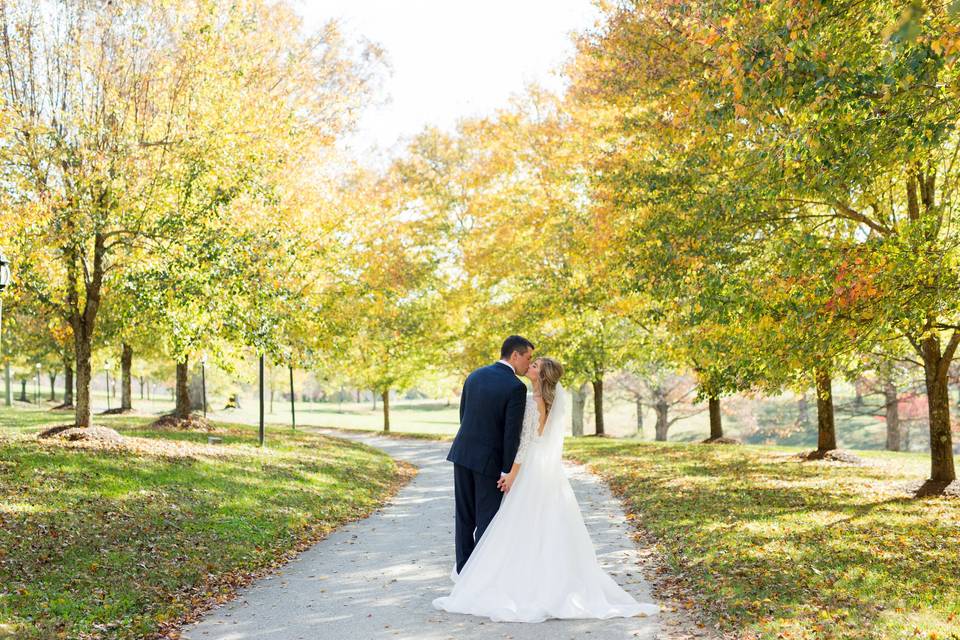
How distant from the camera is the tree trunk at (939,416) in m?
13.1

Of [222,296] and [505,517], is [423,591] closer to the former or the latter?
[505,517]

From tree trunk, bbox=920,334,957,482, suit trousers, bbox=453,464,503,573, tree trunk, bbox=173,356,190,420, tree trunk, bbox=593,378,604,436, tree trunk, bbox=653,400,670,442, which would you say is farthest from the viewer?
tree trunk, bbox=653,400,670,442

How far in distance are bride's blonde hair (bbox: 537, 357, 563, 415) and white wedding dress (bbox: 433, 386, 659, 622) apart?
104 mm

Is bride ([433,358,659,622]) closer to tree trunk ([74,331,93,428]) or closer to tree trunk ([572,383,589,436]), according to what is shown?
tree trunk ([74,331,93,428])

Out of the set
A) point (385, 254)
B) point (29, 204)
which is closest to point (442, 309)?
point (385, 254)

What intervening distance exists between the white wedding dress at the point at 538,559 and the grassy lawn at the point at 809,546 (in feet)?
3.59

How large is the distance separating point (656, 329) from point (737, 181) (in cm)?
1608

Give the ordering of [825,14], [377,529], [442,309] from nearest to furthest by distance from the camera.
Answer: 1. [825,14]
2. [377,529]
3. [442,309]

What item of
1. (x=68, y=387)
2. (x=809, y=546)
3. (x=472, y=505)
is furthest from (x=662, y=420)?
(x=472, y=505)

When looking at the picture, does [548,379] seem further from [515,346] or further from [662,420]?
[662,420]

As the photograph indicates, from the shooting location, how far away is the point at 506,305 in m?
27.4

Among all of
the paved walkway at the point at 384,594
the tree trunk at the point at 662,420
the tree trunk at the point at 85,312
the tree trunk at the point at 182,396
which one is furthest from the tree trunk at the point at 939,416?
the tree trunk at the point at 662,420

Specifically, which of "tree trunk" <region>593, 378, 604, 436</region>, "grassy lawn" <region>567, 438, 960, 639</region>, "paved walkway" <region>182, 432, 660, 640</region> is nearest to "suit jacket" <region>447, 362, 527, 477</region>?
"paved walkway" <region>182, 432, 660, 640</region>

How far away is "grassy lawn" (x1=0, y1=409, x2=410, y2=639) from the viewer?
684 cm
